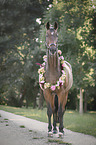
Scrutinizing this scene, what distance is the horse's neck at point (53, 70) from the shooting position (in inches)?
243

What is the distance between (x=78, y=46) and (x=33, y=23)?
7368 mm

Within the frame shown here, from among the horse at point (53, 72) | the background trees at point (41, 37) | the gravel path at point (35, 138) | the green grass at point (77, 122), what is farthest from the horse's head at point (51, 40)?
the background trees at point (41, 37)

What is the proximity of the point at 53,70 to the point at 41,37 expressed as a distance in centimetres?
1468

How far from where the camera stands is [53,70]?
6.26 metres

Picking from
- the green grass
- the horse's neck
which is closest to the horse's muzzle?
the horse's neck

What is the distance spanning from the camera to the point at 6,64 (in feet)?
81.6

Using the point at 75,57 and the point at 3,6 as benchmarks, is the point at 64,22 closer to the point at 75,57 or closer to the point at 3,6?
the point at 75,57

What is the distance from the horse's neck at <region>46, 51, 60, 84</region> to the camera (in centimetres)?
617

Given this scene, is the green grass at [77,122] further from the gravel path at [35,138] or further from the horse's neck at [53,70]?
the horse's neck at [53,70]

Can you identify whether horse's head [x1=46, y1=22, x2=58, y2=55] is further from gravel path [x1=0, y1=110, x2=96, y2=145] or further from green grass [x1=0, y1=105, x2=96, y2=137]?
green grass [x1=0, y1=105, x2=96, y2=137]

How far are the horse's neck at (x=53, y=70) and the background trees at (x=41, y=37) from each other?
11.0m

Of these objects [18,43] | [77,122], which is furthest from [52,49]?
[18,43]

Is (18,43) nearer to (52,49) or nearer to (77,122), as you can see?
(77,122)

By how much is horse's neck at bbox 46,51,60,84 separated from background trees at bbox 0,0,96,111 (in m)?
11.0
